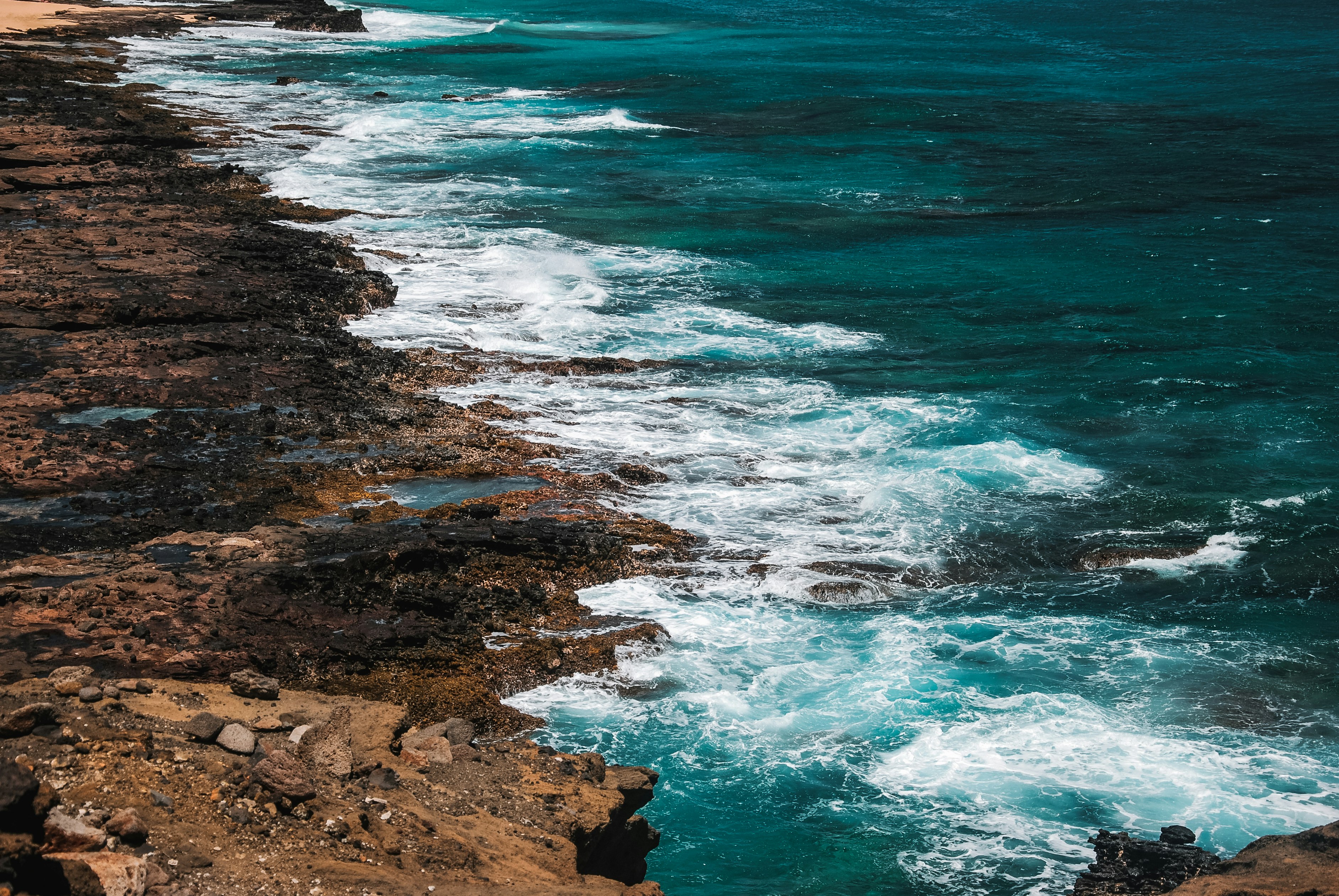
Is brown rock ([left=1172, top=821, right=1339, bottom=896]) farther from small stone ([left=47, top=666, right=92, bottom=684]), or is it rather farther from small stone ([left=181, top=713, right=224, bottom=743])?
small stone ([left=47, top=666, right=92, bottom=684])

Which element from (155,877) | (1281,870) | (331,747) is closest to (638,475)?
(331,747)

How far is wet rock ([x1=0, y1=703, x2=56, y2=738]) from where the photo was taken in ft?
22.8

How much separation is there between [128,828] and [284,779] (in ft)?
3.37

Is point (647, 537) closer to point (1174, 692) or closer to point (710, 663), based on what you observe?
point (710, 663)

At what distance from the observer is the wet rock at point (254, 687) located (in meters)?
8.77

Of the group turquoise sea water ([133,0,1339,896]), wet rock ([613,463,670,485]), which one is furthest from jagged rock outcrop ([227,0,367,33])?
wet rock ([613,463,670,485])

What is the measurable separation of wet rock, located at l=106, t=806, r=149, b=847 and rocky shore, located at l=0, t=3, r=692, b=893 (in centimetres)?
1

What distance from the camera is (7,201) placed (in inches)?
932

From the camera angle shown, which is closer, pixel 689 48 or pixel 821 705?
pixel 821 705

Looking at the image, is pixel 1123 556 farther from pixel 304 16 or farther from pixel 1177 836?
pixel 304 16

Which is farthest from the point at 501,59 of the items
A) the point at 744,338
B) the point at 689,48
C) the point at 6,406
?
the point at 6,406

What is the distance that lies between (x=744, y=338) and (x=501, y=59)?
46614mm

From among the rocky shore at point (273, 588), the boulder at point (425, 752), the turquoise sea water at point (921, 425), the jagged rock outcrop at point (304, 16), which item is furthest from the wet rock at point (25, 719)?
the jagged rock outcrop at point (304, 16)

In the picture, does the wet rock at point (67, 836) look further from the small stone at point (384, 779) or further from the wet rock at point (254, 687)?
the wet rock at point (254, 687)
